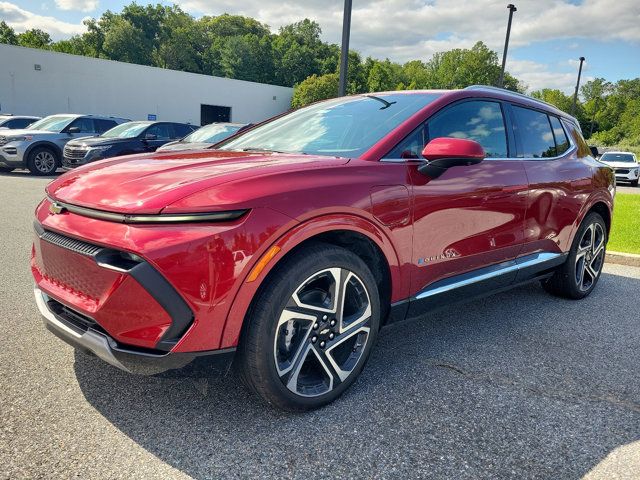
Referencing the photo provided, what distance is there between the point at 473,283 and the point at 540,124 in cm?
166

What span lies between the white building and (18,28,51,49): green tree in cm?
4450

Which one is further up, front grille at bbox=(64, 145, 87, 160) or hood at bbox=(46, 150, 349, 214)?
hood at bbox=(46, 150, 349, 214)

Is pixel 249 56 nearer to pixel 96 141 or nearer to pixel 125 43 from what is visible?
pixel 125 43

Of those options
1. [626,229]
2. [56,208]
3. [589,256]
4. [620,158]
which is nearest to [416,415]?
[56,208]

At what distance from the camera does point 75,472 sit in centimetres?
186

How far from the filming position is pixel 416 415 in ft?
7.79

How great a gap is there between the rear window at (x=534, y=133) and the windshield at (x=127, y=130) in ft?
36.5

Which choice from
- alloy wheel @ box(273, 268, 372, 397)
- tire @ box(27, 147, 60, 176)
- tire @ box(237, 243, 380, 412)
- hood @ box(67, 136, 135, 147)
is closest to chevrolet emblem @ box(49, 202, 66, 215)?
tire @ box(237, 243, 380, 412)

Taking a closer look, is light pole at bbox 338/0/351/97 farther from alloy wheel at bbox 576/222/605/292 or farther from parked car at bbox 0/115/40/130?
parked car at bbox 0/115/40/130

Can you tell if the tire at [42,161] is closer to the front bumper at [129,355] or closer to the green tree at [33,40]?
the front bumper at [129,355]

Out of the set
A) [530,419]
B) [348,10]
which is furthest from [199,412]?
[348,10]

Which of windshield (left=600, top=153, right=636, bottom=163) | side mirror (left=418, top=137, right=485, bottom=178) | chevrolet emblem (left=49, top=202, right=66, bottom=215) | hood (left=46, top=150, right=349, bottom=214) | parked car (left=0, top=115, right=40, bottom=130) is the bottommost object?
windshield (left=600, top=153, right=636, bottom=163)

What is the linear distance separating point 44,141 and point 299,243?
13.2 m

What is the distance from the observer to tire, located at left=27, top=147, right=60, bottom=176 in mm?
12680
